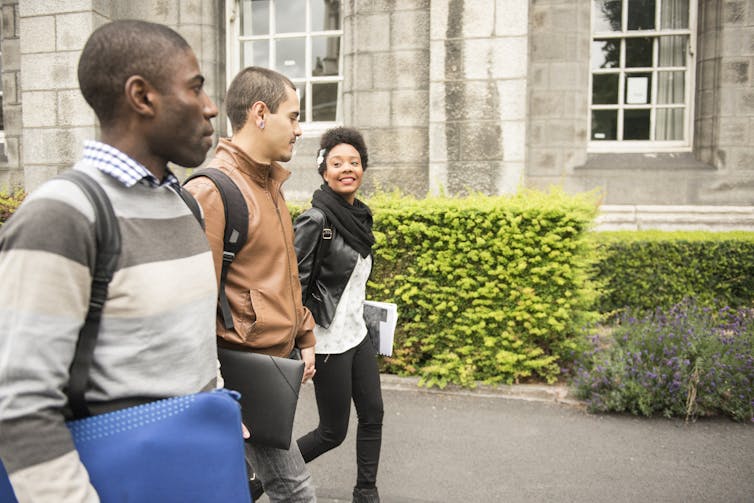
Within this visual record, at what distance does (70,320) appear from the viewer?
130 cm

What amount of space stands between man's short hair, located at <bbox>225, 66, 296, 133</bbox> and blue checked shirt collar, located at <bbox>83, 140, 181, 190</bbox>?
109 cm

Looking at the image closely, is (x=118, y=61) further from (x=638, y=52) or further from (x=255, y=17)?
(x=638, y=52)

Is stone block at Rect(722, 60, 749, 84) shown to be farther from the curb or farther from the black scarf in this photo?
the black scarf

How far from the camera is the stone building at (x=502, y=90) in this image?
773 centimetres

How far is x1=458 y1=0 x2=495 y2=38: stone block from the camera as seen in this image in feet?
24.6

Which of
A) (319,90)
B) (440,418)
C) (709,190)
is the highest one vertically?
(319,90)

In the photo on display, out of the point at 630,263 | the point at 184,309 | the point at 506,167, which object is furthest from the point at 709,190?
the point at 184,309

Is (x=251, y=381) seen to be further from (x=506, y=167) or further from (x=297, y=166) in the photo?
(x=297, y=166)

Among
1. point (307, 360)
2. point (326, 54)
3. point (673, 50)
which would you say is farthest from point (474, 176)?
point (307, 360)

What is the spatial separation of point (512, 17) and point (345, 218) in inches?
205

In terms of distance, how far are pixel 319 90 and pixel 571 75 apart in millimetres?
3504

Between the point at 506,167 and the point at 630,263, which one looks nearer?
the point at 630,263

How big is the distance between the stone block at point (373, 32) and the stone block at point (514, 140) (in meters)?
1.96

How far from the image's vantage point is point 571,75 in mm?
8406
